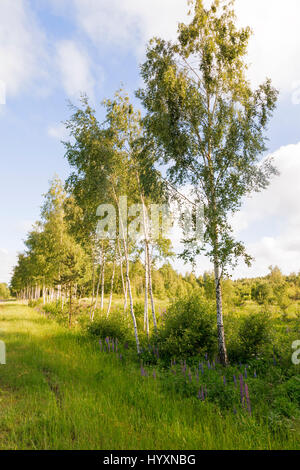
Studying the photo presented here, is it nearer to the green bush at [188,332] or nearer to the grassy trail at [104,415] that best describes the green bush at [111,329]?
the green bush at [188,332]

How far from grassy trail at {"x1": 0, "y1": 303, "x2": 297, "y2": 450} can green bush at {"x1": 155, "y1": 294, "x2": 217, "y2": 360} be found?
1644mm

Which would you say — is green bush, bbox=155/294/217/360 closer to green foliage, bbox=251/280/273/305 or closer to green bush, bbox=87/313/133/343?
green bush, bbox=87/313/133/343

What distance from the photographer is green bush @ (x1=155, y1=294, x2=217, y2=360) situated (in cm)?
937

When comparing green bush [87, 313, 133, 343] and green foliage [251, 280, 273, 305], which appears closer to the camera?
green bush [87, 313, 133, 343]

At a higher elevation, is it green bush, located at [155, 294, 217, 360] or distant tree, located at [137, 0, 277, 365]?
distant tree, located at [137, 0, 277, 365]

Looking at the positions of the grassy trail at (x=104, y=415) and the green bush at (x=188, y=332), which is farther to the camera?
the green bush at (x=188, y=332)

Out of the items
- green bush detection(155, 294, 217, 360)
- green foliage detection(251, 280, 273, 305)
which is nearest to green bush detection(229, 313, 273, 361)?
green bush detection(155, 294, 217, 360)

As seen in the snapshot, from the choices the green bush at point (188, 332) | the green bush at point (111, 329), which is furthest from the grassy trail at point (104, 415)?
the green bush at point (111, 329)

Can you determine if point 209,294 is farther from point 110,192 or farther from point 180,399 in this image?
point 180,399

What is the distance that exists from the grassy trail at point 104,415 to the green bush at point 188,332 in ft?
5.39

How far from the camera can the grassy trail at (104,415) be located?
4012mm

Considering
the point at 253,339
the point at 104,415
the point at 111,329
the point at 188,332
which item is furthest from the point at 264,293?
the point at 104,415

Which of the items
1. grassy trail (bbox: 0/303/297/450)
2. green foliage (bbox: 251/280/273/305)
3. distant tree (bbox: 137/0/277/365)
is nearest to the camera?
grassy trail (bbox: 0/303/297/450)

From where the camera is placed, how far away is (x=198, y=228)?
900cm
